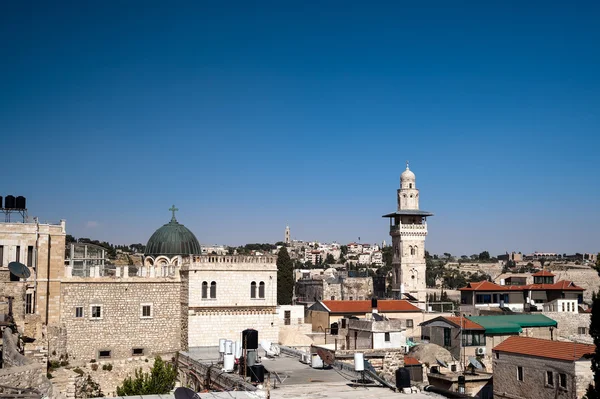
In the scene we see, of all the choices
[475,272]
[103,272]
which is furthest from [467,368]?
[475,272]

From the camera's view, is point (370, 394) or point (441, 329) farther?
point (441, 329)

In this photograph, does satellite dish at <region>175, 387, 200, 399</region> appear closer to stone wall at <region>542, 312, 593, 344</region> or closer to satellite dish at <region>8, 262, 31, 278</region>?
satellite dish at <region>8, 262, 31, 278</region>

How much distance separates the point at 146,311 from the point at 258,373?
49.7ft

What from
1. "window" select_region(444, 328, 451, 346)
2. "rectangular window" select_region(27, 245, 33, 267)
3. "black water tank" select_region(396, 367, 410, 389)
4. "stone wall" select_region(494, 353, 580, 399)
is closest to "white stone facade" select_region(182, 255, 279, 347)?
"rectangular window" select_region(27, 245, 33, 267)

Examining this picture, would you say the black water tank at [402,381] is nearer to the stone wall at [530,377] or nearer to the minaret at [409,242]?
the stone wall at [530,377]

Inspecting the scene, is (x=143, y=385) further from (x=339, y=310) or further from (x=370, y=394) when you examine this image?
(x=339, y=310)

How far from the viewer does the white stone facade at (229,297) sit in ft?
112

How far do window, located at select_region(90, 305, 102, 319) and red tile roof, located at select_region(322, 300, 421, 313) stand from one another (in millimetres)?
20225

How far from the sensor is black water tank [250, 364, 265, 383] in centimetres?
2083

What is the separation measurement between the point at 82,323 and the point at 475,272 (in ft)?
421

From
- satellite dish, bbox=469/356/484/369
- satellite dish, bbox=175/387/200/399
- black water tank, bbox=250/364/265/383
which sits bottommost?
satellite dish, bbox=469/356/484/369

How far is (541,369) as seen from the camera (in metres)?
30.8

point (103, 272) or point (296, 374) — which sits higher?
point (103, 272)

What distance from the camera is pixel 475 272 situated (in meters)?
150
